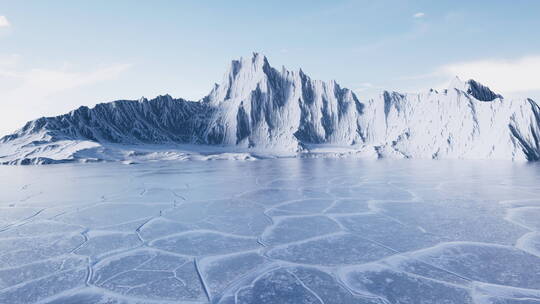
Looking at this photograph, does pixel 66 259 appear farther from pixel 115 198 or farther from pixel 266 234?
pixel 115 198

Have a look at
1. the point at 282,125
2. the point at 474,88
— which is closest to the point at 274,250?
the point at 474,88

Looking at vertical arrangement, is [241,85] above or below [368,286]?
above

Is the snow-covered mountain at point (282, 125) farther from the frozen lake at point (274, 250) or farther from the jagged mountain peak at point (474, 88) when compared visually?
the frozen lake at point (274, 250)

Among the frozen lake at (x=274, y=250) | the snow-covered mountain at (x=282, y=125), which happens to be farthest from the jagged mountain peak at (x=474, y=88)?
the frozen lake at (x=274, y=250)

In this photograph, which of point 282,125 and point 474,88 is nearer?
point 474,88

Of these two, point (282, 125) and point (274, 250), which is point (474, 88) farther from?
point (274, 250)

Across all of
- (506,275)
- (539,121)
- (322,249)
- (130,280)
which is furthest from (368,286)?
(539,121)
